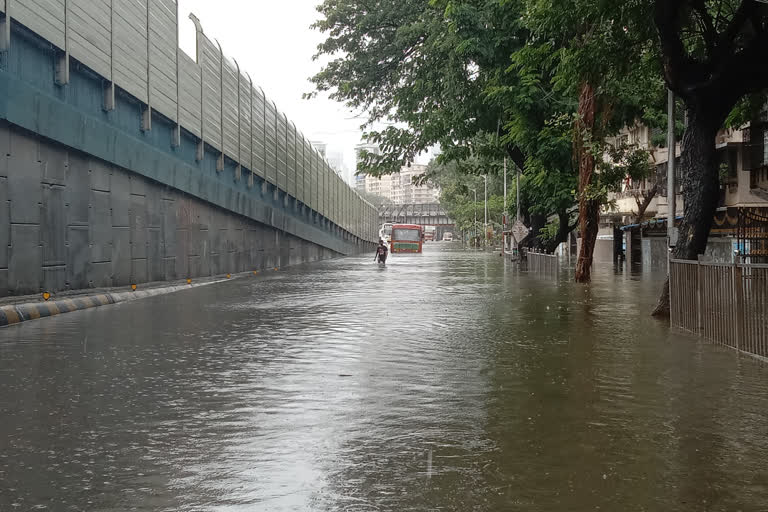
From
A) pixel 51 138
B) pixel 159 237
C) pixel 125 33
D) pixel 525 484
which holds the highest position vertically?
pixel 125 33

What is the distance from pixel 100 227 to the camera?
2169cm

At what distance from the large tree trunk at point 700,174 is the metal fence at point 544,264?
1519 cm

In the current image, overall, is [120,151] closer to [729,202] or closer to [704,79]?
[704,79]

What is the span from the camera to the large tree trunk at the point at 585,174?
88.2 feet

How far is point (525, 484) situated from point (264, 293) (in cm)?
1917

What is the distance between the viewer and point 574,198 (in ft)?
106

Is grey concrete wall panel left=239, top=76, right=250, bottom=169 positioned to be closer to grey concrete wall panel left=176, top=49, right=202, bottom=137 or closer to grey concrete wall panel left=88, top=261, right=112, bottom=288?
grey concrete wall panel left=176, top=49, right=202, bottom=137

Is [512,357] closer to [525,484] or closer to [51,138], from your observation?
[525,484]

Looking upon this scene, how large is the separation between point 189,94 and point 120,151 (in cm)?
695

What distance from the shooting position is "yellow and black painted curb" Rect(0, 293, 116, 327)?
15.4 meters

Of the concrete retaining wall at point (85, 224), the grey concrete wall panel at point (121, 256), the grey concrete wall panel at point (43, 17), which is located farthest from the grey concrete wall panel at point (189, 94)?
the grey concrete wall panel at point (43, 17)

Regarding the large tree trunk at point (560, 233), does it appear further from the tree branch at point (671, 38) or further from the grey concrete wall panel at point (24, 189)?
the grey concrete wall panel at point (24, 189)

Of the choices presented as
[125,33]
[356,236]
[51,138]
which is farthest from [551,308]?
[356,236]

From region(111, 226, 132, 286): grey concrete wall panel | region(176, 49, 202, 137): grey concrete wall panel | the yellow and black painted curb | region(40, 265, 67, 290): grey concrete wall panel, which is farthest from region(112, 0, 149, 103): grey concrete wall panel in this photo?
the yellow and black painted curb
